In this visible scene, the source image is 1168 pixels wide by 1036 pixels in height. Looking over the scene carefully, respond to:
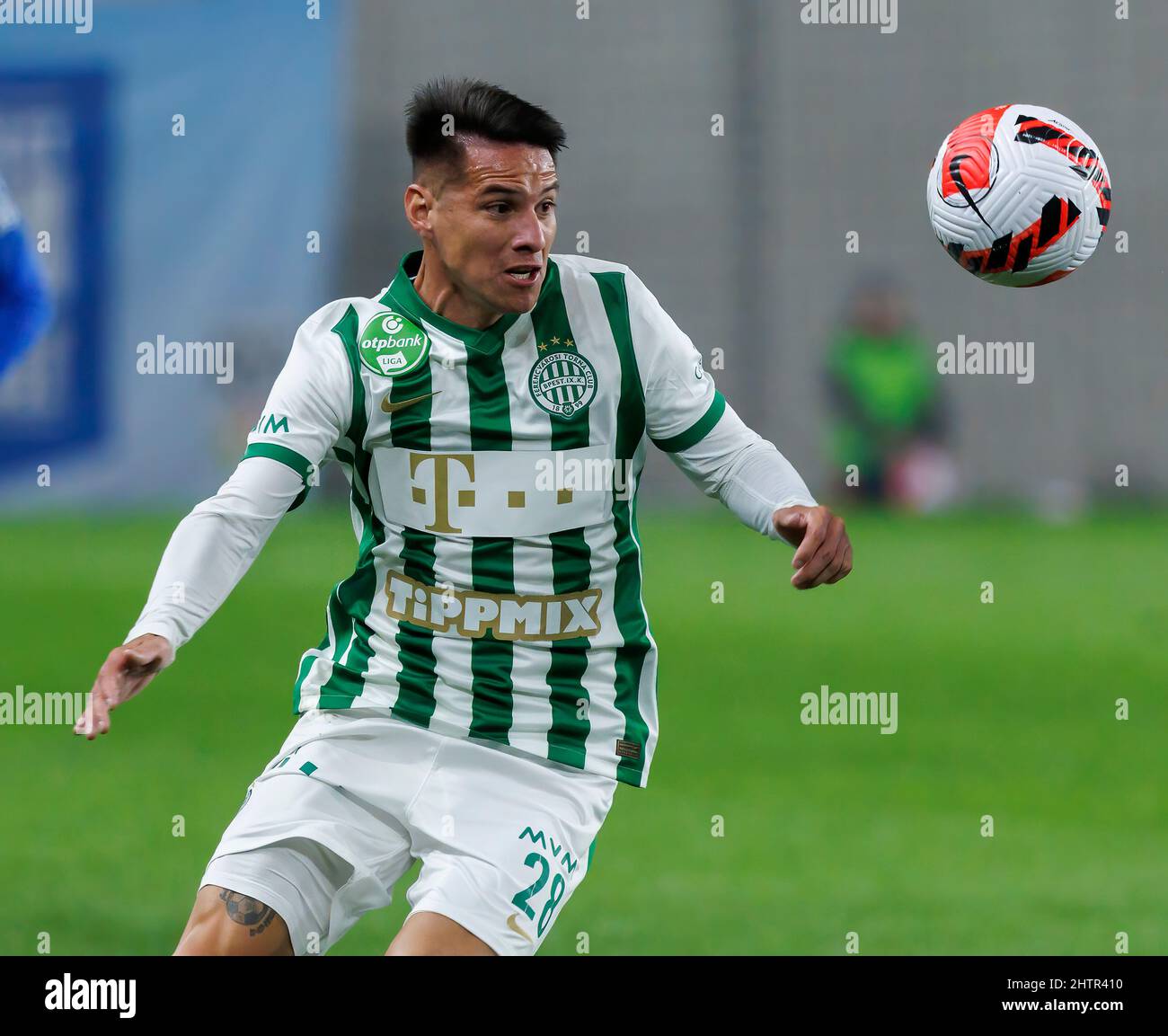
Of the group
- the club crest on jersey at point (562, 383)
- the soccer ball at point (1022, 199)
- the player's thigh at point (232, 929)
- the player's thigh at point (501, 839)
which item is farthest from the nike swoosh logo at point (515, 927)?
the soccer ball at point (1022, 199)

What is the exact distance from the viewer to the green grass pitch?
6.21 m

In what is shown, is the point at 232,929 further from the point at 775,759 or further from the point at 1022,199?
the point at 775,759

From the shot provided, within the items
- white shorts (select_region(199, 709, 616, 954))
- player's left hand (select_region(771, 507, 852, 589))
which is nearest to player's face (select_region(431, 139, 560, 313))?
player's left hand (select_region(771, 507, 852, 589))

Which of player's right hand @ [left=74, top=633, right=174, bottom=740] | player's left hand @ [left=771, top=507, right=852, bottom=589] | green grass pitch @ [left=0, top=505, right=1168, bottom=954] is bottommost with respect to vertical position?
green grass pitch @ [left=0, top=505, right=1168, bottom=954]

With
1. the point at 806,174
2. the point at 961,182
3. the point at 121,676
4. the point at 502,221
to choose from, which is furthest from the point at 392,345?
the point at 806,174

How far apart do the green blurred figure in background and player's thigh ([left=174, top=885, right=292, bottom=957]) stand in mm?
14926

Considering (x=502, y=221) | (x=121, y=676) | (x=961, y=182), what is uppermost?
(x=961, y=182)

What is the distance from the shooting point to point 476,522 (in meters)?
3.94

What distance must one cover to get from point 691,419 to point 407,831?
1.05 m

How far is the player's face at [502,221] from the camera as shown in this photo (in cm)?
387

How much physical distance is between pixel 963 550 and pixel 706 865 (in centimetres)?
876

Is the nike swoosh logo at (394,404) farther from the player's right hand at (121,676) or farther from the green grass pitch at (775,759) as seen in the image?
the green grass pitch at (775,759)

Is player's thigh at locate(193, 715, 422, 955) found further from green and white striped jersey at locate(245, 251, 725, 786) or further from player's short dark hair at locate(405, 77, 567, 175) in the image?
player's short dark hair at locate(405, 77, 567, 175)

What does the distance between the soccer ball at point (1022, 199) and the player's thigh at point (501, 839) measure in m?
1.60
